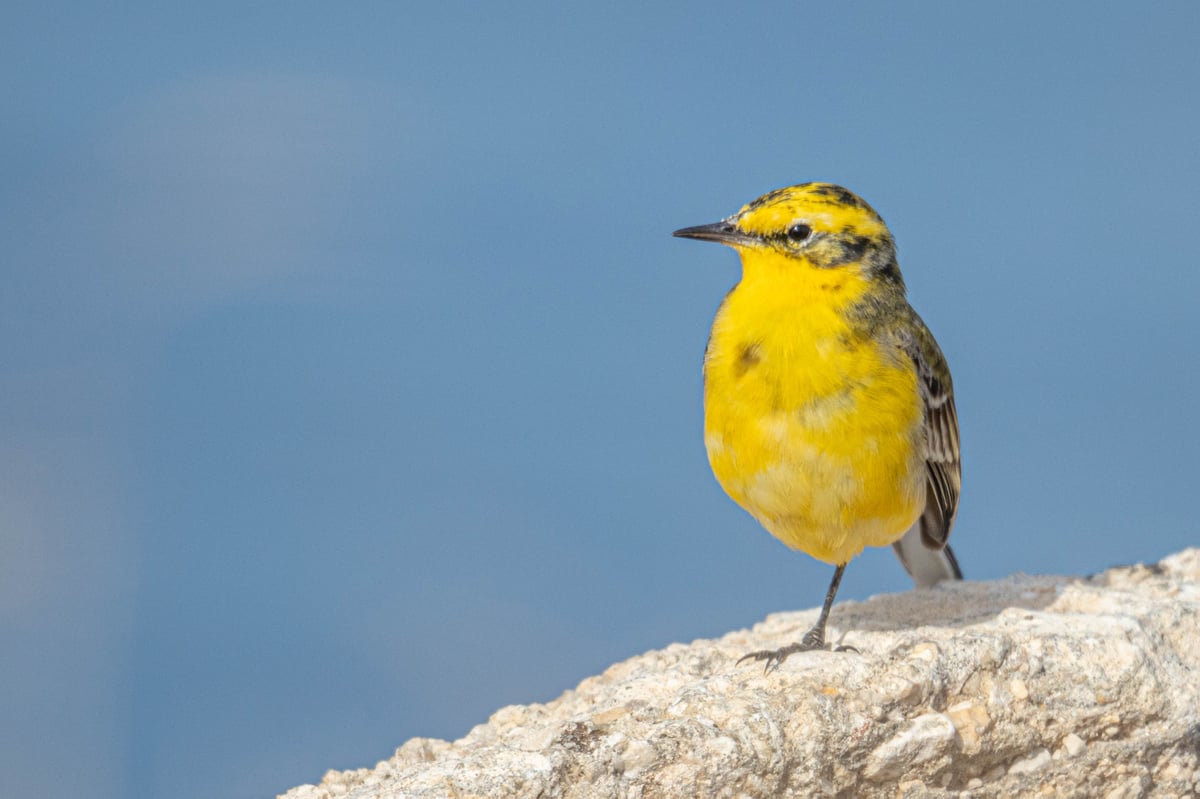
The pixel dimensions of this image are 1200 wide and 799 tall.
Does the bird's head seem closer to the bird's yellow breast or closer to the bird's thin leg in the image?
the bird's yellow breast

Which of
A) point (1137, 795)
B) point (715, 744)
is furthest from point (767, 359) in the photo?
point (1137, 795)

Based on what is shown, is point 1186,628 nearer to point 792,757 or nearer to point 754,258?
point 792,757

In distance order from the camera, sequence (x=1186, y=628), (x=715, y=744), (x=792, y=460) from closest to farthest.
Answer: (x=715, y=744), (x=792, y=460), (x=1186, y=628)

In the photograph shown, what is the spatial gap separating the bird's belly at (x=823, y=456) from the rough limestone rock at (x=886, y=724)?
2.03 feet

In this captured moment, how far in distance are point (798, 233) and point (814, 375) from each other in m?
0.60

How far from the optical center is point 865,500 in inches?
232

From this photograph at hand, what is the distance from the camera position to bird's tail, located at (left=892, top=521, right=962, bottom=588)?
757cm

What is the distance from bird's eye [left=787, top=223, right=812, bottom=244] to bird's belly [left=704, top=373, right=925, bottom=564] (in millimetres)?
640

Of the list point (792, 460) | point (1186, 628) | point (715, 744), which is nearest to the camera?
point (715, 744)

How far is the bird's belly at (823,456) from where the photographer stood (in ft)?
18.8

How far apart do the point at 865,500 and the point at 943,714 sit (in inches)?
37.5

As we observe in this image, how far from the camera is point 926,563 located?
766cm

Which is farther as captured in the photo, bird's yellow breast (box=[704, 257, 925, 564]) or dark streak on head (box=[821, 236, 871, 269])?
dark streak on head (box=[821, 236, 871, 269])

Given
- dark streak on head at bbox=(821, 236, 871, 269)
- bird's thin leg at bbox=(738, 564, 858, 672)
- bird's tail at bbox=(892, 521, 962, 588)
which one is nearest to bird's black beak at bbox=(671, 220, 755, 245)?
dark streak on head at bbox=(821, 236, 871, 269)
